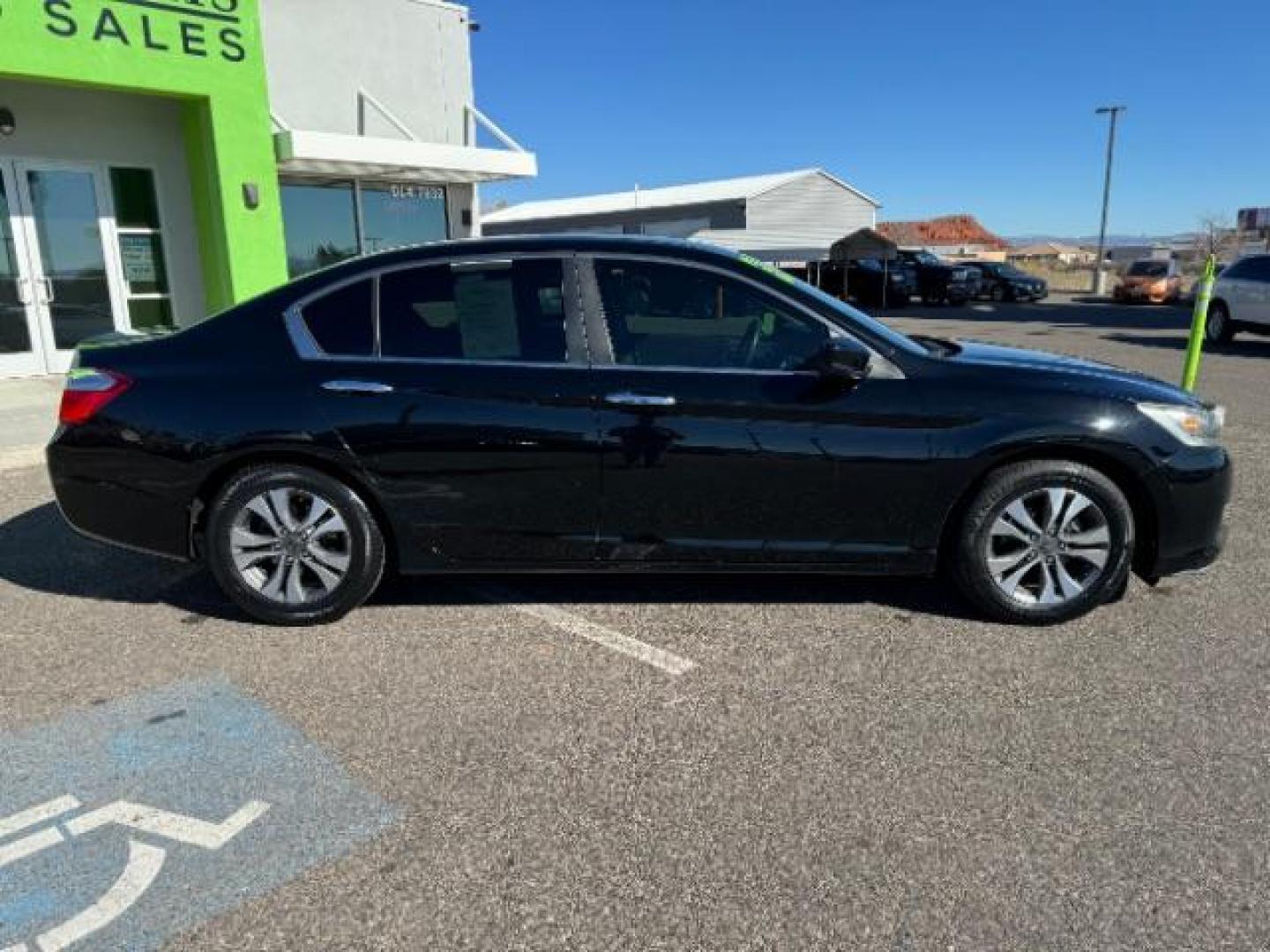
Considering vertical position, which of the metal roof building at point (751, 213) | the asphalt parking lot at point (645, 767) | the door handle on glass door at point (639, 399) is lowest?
the asphalt parking lot at point (645, 767)

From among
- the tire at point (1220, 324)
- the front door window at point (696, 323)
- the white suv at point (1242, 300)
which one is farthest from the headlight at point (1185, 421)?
the tire at point (1220, 324)

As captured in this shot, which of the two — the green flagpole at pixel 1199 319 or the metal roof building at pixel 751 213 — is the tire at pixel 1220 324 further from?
the metal roof building at pixel 751 213

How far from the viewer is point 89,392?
154 inches

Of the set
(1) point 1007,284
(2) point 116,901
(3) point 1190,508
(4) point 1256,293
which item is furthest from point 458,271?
(1) point 1007,284

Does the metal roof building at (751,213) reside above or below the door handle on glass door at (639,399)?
above

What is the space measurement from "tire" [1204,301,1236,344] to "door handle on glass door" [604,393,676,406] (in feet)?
52.2

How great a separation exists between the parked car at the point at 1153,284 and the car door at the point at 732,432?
31075mm

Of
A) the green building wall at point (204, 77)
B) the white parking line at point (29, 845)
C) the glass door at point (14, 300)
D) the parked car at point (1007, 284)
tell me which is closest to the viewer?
the white parking line at point (29, 845)

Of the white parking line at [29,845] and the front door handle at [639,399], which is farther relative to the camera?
the front door handle at [639,399]

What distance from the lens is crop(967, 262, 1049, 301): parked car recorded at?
3127cm

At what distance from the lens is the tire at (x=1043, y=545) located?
12.3 feet

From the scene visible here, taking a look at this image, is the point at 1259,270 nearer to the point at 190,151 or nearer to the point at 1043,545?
the point at 1043,545

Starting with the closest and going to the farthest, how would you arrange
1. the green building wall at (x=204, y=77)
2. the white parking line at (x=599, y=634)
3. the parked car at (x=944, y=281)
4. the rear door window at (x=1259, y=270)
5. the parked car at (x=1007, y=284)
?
1. the white parking line at (x=599, y=634)
2. the green building wall at (x=204, y=77)
3. the rear door window at (x=1259, y=270)
4. the parked car at (x=944, y=281)
5. the parked car at (x=1007, y=284)

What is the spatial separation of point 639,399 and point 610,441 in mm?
205
